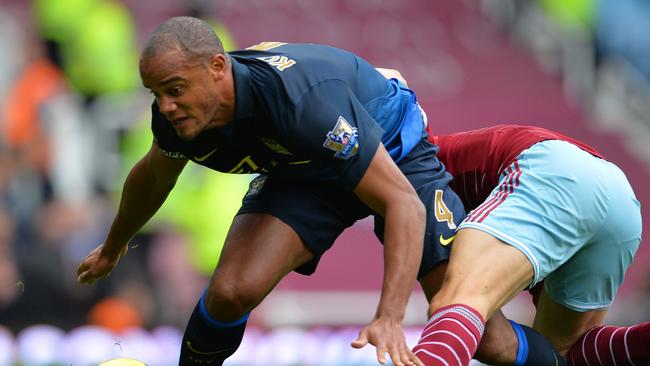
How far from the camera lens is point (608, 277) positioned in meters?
5.85

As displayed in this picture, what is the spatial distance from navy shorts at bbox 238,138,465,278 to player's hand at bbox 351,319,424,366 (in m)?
0.74

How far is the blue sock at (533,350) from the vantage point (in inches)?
221

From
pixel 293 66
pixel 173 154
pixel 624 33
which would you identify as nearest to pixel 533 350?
pixel 293 66

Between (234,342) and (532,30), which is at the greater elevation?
(234,342)

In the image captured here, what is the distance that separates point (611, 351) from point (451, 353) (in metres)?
1.30

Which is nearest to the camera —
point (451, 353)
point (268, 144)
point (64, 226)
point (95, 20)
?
point (451, 353)

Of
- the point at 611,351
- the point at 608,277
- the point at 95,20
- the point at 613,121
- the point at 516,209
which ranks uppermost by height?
the point at 516,209

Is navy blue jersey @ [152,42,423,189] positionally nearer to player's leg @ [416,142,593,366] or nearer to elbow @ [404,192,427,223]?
elbow @ [404,192,427,223]

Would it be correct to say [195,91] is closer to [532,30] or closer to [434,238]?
[434,238]

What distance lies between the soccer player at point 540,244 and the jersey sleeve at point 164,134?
1182 mm

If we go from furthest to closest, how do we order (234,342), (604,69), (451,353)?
(604,69), (234,342), (451,353)

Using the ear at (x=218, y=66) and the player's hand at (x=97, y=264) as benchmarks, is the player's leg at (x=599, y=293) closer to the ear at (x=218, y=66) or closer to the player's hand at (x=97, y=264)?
the ear at (x=218, y=66)

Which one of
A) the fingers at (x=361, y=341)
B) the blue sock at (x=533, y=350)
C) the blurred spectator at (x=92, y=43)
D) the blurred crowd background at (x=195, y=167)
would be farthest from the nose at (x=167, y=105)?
the blurred spectator at (x=92, y=43)

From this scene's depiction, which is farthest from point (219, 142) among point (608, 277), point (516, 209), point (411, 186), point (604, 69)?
point (604, 69)
